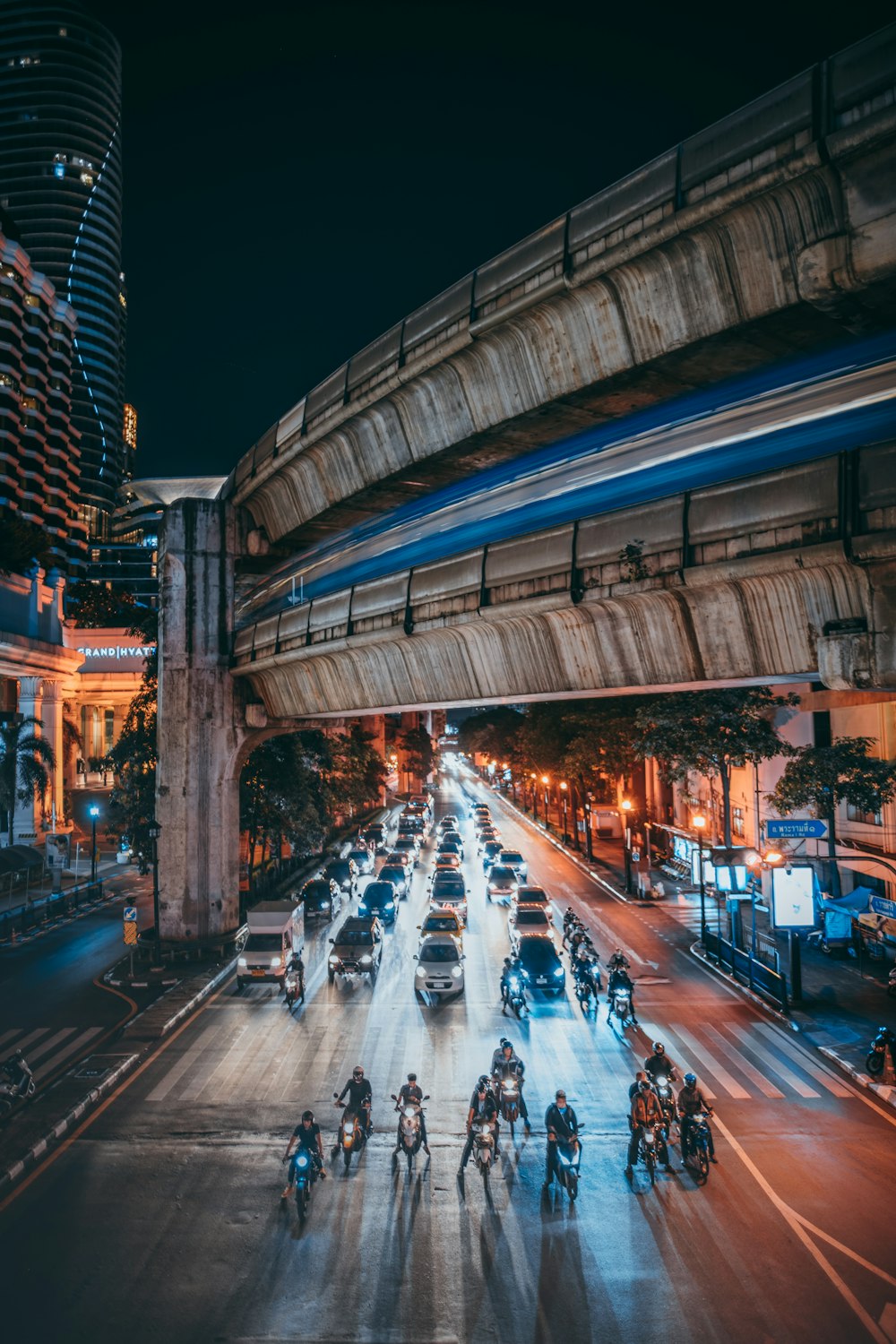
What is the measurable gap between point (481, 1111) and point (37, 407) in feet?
351

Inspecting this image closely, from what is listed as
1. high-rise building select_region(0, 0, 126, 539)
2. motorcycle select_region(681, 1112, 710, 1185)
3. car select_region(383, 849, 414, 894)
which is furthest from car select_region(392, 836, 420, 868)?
high-rise building select_region(0, 0, 126, 539)

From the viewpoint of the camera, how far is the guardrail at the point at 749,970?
21.5 m

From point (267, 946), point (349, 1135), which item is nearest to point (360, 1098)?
point (349, 1135)

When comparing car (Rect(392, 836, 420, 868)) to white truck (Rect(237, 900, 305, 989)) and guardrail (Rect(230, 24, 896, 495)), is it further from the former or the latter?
guardrail (Rect(230, 24, 896, 495))

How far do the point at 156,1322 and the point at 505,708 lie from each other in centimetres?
8784

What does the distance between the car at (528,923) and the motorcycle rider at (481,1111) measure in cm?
1295

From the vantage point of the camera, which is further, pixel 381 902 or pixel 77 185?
pixel 77 185

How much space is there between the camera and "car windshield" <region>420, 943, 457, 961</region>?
22.9 metres

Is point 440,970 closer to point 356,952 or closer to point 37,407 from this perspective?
point 356,952

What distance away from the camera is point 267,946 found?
23594 mm

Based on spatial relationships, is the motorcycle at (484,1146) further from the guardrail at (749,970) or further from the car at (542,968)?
the guardrail at (749,970)

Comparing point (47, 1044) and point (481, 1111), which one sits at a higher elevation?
point (481, 1111)

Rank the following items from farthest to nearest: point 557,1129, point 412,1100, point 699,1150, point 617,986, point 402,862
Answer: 1. point 402,862
2. point 617,986
3. point 412,1100
4. point 699,1150
5. point 557,1129

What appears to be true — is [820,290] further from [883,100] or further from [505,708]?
[505,708]
